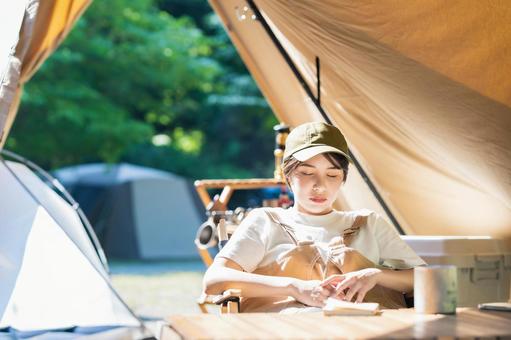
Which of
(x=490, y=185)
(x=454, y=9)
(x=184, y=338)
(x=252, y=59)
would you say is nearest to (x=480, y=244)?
(x=490, y=185)

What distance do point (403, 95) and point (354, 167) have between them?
41.8 inches

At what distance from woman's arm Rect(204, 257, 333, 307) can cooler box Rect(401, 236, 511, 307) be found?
1215 mm

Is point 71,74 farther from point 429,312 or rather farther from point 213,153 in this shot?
point 429,312

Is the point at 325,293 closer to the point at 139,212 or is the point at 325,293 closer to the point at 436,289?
the point at 436,289

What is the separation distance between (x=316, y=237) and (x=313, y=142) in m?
0.27

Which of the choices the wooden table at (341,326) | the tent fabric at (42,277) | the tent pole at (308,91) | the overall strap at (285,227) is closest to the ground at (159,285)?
the tent pole at (308,91)

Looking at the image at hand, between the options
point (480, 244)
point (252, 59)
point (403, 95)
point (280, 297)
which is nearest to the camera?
point (280, 297)

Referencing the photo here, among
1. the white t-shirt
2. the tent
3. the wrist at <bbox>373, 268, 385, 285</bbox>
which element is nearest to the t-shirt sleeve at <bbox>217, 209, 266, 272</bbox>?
the white t-shirt

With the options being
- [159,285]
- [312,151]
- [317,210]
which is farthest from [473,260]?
[159,285]

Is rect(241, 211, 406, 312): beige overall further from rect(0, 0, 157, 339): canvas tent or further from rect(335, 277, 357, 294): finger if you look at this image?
rect(0, 0, 157, 339): canvas tent

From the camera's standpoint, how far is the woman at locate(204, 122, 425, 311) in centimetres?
249

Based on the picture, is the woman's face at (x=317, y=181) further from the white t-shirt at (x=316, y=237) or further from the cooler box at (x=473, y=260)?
the cooler box at (x=473, y=260)

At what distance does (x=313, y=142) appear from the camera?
2.58 meters

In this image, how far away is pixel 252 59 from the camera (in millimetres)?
4664
